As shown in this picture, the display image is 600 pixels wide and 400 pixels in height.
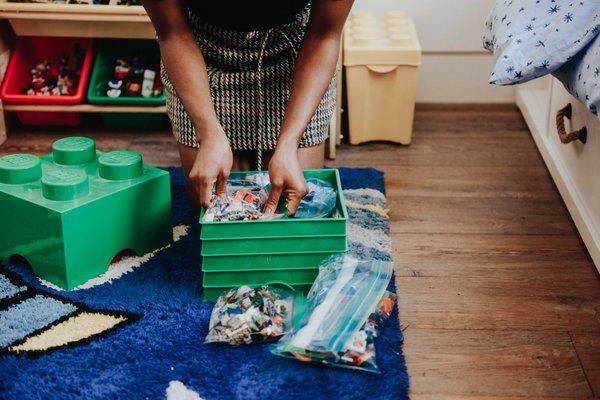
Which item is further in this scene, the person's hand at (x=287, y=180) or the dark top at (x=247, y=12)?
the dark top at (x=247, y=12)

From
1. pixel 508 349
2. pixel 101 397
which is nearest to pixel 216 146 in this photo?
pixel 101 397

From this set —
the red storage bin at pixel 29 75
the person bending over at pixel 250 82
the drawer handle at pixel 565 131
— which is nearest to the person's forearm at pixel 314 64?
the person bending over at pixel 250 82

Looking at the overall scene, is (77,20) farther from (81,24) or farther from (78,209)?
(78,209)

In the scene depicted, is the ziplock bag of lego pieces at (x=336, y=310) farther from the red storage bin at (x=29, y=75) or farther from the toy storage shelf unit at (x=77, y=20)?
the red storage bin at (x=29, y=75)

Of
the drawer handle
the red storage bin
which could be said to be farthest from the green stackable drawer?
the red storage bin

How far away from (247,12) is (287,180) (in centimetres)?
38

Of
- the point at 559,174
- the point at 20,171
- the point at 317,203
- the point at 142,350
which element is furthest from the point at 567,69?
the point at 20,171

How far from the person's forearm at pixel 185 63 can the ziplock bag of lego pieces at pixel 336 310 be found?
341 millimetres

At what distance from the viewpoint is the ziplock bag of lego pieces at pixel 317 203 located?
1.40 m

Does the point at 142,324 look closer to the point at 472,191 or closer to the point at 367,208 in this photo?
the point at 367,208

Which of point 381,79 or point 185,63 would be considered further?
point 381,79

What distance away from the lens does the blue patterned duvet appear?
1.37 meters

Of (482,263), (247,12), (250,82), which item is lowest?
(482,263)

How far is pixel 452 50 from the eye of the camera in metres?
2.49
